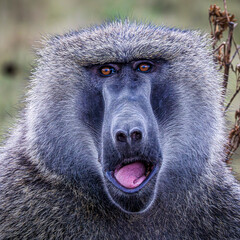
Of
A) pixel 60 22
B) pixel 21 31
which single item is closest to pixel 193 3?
pixel 60 22

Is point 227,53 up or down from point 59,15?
down

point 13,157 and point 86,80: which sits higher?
point 86,80

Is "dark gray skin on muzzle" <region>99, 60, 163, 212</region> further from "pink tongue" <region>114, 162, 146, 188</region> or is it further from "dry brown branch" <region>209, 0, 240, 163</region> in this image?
"dry brown branch" <region>209, 0, 240, 163</region>

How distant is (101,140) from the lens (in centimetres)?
310

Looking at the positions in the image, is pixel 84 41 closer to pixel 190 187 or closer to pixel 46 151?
pixel 46 151

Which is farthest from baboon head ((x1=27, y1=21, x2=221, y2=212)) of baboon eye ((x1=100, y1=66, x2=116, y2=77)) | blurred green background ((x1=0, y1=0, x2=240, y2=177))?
blurred green background ((x1=0, y1=0, x2=240, y2=177))

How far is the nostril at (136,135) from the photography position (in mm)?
2768

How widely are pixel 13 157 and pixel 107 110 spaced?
2.97ft

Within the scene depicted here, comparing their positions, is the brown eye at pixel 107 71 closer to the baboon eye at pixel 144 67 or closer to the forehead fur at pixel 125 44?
the forehead fur at pixel 125 44

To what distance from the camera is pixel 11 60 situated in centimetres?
983

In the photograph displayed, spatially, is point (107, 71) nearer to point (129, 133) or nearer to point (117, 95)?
point (117, 95)

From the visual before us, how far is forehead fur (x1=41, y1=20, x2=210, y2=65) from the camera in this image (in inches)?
126

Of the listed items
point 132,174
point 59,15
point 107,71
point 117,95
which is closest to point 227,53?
point 107,71

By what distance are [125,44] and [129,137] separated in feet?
2.36
